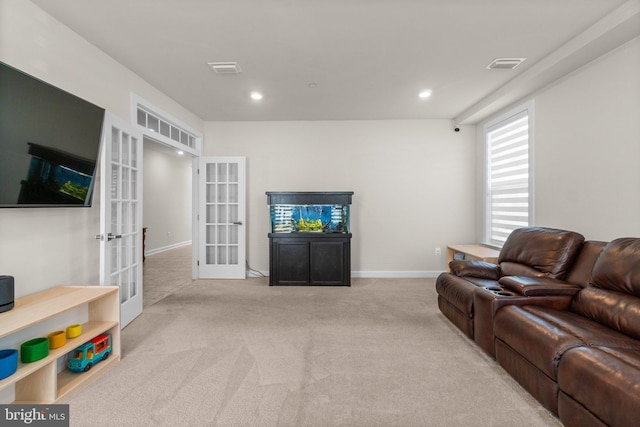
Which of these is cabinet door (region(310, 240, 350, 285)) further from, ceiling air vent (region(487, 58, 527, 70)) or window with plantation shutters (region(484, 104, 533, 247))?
ceiling air vent (region(487, 58, 527, 70))

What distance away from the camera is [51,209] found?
2184 mm

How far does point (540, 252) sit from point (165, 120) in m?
4.42

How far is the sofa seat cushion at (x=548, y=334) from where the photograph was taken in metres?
1.59

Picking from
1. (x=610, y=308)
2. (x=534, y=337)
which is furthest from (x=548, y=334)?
(x=610, y=308)

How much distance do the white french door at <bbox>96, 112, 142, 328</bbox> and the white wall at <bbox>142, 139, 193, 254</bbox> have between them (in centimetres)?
366

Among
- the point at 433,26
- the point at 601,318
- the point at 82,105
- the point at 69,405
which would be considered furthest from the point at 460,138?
the point at 69,405

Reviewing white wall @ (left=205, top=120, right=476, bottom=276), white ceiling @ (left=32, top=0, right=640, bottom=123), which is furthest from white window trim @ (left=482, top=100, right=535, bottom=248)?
white wall @ (left=205, top=120, right=476, bottom=276)

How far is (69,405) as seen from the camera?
177 centimetres

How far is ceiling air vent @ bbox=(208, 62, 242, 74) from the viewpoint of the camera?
297 centimetres

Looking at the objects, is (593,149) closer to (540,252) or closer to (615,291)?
(540,252)

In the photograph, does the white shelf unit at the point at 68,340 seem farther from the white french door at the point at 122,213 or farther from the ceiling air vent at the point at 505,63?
the ceiling air vent at the point at 505,63

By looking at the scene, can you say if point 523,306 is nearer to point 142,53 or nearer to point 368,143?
point 368,143

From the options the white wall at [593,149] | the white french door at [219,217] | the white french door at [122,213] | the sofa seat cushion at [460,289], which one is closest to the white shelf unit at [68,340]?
the white french door at [122,213]

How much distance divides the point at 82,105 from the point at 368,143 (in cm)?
376
